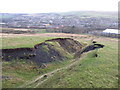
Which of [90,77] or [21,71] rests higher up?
[90,77]


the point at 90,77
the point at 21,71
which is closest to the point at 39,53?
the point at 21,71

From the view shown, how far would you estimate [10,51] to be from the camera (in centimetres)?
3303

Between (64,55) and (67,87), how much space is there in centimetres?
2004

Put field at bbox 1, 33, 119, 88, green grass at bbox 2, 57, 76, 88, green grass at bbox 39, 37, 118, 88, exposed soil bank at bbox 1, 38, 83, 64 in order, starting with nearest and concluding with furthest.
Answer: green grass at bbox 39, 37, 118, 88 → field at bbox 1, 33, 119, 88 → green grass at bbox 2, 57, 76, 88 → exposed soil bank at bbox 1, 38, 83, 64

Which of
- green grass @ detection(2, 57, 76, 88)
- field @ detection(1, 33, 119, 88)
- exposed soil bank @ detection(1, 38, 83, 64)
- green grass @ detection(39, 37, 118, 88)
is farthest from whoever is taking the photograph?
exposed soil bank @ detection(1, 38, 83, 64)

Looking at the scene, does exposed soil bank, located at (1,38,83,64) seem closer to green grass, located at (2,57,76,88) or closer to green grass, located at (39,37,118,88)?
green grass, located at (2,57,76,88)

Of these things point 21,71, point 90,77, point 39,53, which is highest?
point 39,53

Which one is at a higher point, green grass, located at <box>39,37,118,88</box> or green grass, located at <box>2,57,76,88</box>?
green grass, located at <box>39,37,118,88</box>

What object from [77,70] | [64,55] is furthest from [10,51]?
[77,70]

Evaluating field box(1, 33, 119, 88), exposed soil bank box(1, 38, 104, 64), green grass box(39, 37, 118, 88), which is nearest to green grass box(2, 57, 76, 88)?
field box(1, 33, 119, 88)

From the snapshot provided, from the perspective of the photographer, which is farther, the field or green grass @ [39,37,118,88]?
the field

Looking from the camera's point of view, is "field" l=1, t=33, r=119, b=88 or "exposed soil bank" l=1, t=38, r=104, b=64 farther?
"exposed soil bank" l=1, t=38, r=104, b=64

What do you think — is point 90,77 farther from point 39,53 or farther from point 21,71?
point 39,53

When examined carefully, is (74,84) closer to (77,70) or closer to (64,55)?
(77,70)
